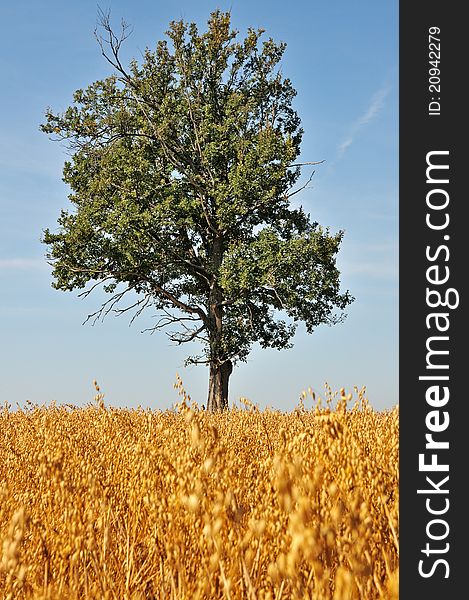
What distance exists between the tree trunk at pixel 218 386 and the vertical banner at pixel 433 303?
1589 cm

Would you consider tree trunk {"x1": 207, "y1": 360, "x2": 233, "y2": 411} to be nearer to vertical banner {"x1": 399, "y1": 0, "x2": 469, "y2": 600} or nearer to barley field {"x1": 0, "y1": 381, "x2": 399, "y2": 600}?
barley field {"x1": 0, "y1": 381, "x2": 399, "y2": 600}

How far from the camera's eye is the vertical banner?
2.14 meters

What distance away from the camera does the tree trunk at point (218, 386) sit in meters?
18.4

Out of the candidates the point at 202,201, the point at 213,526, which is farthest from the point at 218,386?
the point at 213,526

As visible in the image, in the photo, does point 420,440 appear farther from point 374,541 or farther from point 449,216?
point 449,216

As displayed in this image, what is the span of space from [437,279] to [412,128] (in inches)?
24.0

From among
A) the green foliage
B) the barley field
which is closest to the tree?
the green foliage

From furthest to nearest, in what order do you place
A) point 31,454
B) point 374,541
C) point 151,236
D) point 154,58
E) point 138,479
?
point 154,58 < point 151,236 < point 31,454 < point 138,479 < point 374,541

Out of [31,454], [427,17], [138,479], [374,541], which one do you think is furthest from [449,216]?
[31,454]

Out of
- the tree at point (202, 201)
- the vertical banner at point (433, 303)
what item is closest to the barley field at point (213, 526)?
the vertical banner at point (433, 303)

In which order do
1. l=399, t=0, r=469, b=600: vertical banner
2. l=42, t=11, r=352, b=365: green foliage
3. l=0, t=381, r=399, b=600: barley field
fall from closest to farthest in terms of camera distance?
l=0, t=381, r=399, b=600: barley field
l=399, t=0, r=469, b=600: vertical banner
l=42, t=11, r=352, b=365: green foliage

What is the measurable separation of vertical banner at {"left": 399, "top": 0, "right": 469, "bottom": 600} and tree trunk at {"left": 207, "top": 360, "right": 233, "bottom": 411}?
15890 mm

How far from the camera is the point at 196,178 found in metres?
18.2

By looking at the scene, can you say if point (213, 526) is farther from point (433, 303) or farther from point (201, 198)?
point (201, 198)
